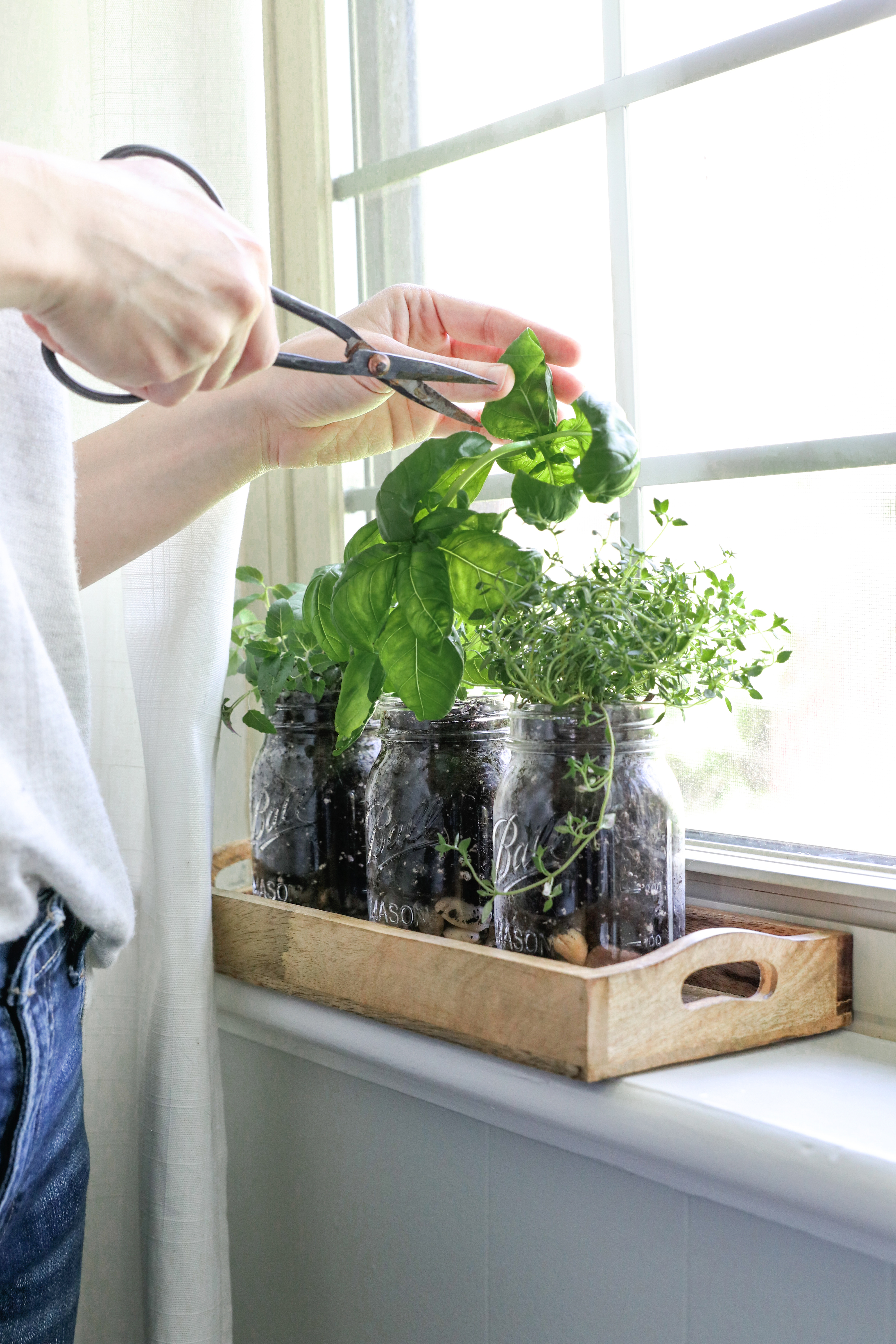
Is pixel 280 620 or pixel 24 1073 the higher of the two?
pixel 280 620

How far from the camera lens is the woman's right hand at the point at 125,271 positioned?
441mm

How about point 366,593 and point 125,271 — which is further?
point 366,593

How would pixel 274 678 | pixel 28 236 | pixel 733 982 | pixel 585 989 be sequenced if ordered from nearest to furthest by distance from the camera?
pixel 28 236 → pixel 585 989 → pixel 733 982 → pixel 274 678

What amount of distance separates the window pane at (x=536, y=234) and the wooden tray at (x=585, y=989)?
0.41m

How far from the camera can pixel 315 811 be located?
0.81 m

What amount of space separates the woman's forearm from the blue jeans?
256mm

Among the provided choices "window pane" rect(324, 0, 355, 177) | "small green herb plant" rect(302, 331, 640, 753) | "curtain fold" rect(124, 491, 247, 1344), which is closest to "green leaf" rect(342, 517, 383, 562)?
"small green herb plant" rect(302, 331, 640, 753)

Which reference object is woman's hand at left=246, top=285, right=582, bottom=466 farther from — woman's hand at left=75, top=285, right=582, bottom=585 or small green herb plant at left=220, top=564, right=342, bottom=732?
small green herb plant at left=220, top=564, right=342, bottom=732

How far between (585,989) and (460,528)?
0.27 meters

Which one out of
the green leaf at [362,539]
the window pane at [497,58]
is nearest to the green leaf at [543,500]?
the green leaf at [362,539]

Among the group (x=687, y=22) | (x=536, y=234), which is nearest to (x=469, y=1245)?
(x=536, y=234)

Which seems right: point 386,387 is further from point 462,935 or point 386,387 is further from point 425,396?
point 462,935

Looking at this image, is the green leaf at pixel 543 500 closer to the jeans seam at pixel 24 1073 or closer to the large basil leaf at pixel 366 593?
the large basil leaf at pixel 366 593

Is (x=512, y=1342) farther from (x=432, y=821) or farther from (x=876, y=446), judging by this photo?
(x=876, y=446)
